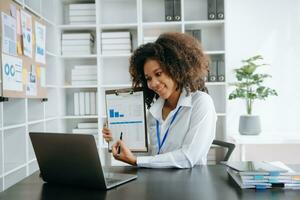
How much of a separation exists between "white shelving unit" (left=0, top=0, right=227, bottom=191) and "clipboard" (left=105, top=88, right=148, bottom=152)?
1.51m

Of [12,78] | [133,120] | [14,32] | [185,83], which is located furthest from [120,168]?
[14,32]

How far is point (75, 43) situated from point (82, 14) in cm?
32

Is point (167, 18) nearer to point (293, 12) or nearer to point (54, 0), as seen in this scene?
point (54, 0)

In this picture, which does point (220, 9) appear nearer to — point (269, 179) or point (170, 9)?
point (170, 9)

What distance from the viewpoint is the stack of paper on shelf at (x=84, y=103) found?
337 cm

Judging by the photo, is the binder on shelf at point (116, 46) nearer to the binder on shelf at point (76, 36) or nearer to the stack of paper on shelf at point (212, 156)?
the binder on shelf at point (76, 36)

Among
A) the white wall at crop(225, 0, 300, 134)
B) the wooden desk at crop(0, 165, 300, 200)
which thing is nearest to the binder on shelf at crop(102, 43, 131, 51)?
the white wall at crop(225, 0, 300, 134)

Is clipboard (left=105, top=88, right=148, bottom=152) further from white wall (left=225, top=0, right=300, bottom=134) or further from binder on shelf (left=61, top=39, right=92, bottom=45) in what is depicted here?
white wall (left=225, top=0, right=300, bottom=134)

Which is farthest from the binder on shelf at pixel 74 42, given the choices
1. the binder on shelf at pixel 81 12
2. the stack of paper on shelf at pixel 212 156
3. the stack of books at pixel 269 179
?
the stack of books at pixel 269 179

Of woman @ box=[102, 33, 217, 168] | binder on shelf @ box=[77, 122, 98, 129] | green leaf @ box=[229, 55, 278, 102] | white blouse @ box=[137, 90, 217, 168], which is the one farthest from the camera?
binder on shelf @ box=[77, 122, 98, 129]

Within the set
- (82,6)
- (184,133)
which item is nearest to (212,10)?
(82,6)

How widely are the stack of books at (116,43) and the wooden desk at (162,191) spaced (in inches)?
88.7

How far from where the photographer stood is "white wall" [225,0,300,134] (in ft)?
11.4

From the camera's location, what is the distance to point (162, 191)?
1007mm
